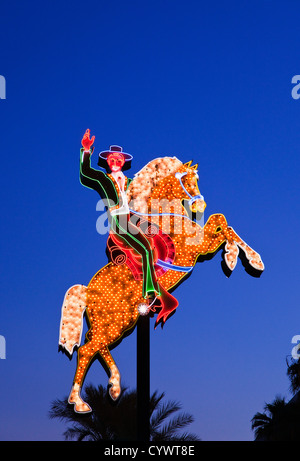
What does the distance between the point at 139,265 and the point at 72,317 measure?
6.78 feet

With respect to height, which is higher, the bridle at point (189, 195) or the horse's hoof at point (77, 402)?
the bridle at point (189, 195)

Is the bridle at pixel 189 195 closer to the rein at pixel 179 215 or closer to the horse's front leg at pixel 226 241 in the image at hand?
the rein at pixel 179 215

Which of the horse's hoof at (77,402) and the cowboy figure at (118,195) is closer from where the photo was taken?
the horse's hoof at (77,402)

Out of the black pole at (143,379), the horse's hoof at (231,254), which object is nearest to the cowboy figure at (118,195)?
the black pole at (143,379)

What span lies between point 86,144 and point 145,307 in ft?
15.1

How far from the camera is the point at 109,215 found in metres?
19.4

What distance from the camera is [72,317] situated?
18672 mm

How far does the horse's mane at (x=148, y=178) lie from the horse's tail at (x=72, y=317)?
2.62 meters

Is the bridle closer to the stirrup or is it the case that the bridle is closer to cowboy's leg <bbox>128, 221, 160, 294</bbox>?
cowboy's leg <bbox>128, 221, 160, 294</bbox>

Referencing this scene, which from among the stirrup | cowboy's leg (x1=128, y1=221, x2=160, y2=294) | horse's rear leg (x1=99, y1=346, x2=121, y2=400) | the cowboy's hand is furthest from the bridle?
horse's rear leg (x1=99, y1=346, x2=121, y2=400)

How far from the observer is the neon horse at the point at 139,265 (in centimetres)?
1842

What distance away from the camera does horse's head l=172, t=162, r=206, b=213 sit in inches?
787

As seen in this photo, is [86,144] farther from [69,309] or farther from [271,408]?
[271,408]
